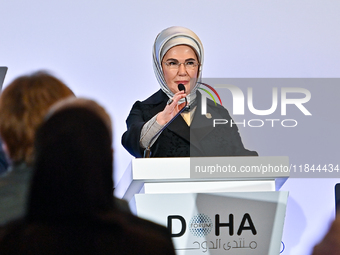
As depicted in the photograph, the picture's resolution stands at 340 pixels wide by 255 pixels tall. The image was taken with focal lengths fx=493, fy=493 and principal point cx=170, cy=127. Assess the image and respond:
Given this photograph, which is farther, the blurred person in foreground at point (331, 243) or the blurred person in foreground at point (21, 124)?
the blurred person in foreground at point (21, 124)

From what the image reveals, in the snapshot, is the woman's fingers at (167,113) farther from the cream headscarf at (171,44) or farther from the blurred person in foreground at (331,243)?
the blurred person in foreground at (331,243)

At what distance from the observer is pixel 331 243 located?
759 mm

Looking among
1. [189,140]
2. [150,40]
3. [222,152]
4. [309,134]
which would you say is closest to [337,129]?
[309,134]

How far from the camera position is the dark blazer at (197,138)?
165 cm

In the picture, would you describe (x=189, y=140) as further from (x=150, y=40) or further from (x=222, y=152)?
(x=150, y=40)

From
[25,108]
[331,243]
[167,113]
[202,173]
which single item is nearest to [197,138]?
[167,113]

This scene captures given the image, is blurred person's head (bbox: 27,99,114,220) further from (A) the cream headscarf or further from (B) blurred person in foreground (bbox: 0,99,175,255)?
(A) the cream headscarf

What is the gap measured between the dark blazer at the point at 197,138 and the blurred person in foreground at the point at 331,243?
0.80 meters

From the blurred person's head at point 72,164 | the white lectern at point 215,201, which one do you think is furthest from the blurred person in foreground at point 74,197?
the white lectern at point 215,201

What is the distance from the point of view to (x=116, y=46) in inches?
104

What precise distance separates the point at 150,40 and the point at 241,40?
0.49 metres

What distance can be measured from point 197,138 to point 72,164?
941 mm

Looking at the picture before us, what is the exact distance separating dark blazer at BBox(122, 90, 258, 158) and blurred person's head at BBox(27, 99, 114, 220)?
885mm

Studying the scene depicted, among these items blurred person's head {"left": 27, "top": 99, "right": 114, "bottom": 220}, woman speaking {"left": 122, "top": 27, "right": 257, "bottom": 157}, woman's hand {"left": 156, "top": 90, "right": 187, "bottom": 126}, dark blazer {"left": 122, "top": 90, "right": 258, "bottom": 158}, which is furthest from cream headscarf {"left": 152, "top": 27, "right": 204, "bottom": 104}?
blurred person's head {"left": 27, "top": 99, "right": 114, "bottom": 220}
